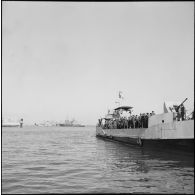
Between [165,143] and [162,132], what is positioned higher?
[162,132]

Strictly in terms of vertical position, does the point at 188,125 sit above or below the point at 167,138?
above

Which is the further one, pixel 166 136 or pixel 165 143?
pixel 165 143

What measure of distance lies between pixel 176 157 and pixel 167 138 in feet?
7.48

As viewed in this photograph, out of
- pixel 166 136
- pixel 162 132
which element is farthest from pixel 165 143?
pixel 162 132

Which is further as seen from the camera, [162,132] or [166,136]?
[162,132]

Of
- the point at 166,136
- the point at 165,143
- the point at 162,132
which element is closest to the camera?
the point at 166,136

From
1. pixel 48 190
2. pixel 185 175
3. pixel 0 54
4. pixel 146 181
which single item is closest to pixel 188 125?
pixel 185 175

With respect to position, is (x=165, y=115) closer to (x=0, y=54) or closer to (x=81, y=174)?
(x=81, y=174)

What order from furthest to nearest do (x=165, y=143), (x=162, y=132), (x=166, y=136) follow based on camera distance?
1. (x=162, y=132)
2. (x=165, y=143)
3. (x=166, y=136)

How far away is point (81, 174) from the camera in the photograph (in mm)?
12492

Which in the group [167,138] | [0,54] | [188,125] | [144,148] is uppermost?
[0,54]

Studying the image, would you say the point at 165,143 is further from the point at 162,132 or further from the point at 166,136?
the point at 162,132

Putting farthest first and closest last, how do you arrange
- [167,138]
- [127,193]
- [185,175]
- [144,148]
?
[144,148], [167,138], [185,175], [127,193]

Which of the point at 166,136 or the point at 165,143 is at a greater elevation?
the point at 166,136
